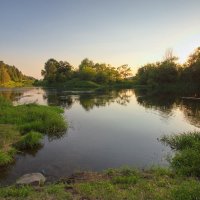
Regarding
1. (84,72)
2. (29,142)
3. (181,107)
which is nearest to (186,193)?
A: (29,142)

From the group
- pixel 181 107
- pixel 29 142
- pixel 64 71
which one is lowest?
pixel 181 107

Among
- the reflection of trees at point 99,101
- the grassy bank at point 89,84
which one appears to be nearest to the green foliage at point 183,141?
the reflection of trees at point 99,101

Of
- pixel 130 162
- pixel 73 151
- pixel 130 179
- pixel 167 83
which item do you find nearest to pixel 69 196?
pixel 130 179

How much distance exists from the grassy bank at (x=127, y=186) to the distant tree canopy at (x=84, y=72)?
401 feet

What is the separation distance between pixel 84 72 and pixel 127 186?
420ft

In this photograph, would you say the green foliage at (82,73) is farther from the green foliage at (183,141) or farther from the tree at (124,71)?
the green foliage at (183,141)

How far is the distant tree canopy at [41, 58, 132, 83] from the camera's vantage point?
5315 inches

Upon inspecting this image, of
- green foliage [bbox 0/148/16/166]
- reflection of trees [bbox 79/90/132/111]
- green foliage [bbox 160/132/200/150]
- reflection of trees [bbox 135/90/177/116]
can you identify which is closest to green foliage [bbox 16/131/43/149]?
green foliage [bbox 0/148/16/166]

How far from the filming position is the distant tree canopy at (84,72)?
135 meters

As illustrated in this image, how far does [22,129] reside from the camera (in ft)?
66.9

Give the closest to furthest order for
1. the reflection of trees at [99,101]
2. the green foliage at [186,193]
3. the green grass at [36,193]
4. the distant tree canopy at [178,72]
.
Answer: the green foliage at [186,193]
the green grass at [36,193]
the reflection of trees at [99,101]
the distant tree canopy at [178,72]

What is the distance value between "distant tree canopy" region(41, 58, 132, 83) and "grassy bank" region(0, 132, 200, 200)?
122 m

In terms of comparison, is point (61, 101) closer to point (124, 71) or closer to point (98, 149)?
point (98, 149)

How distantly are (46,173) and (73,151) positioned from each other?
439 centimetres
